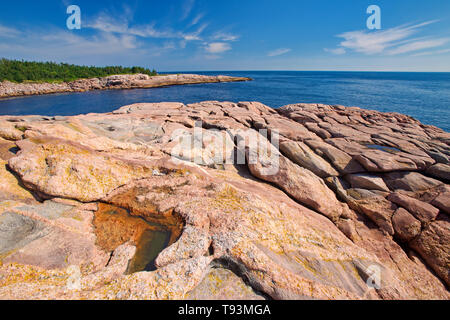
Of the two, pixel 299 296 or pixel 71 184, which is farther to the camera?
pixel 71 184

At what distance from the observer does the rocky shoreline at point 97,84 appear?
70713mm

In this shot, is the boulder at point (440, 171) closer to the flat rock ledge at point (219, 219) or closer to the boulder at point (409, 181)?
the flat rock ledge at point (219, 219)

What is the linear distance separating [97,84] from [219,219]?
111m

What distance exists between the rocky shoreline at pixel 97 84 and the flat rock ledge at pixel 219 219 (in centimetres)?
8699

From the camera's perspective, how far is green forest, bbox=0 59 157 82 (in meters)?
82.1

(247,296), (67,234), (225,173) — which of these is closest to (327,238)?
(247,296)

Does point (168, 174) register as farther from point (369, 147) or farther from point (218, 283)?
point (369, 147)

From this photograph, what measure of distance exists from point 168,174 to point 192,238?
442 centimetres

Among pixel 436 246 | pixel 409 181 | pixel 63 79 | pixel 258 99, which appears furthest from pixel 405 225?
pixel 63 79

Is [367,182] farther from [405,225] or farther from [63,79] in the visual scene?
[63,79]

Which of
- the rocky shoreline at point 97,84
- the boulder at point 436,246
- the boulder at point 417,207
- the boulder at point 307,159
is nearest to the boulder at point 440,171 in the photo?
the boulder at point 417,207

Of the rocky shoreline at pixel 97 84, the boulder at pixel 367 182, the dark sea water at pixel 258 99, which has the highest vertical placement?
the rocky shoreline at pixel 97 84

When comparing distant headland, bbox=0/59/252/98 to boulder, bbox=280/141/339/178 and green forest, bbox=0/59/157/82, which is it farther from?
boulder, bbox=280/141/339/178
